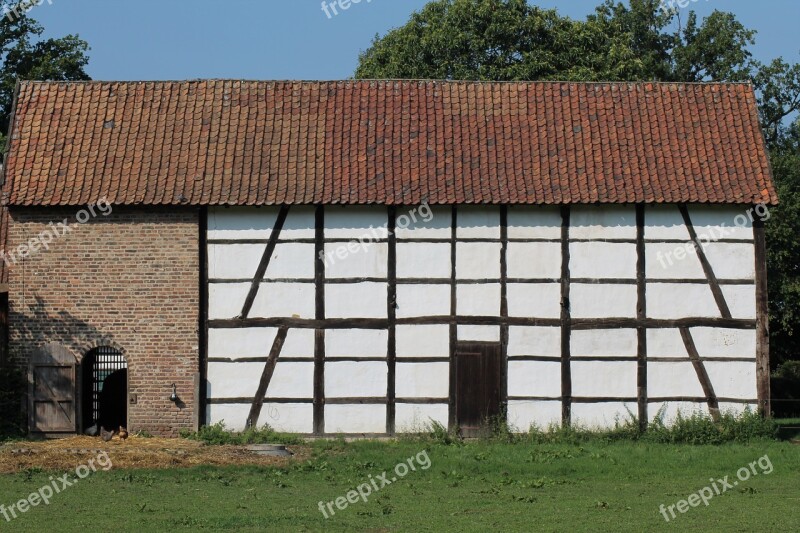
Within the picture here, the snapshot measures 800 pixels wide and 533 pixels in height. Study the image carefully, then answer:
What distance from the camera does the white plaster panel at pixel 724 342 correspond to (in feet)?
73.8

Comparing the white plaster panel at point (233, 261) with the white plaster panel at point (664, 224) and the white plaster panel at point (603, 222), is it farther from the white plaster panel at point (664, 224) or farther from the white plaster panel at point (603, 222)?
the white plaster panel at point (664, 224)

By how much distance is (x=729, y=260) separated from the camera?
22609 millimetres

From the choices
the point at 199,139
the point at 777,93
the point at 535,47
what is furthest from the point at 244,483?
the point at 777,93

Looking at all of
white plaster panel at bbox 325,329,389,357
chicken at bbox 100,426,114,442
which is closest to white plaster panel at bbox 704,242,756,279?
white plaster panel at bbox 325,329,389,357

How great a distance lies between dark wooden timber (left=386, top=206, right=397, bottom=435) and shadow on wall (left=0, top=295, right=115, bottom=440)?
504 cm

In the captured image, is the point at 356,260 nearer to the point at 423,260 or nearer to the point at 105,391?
the point at 423,260

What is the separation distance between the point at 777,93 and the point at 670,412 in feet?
66.8

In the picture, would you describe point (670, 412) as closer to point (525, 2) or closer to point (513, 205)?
point (513, 205)

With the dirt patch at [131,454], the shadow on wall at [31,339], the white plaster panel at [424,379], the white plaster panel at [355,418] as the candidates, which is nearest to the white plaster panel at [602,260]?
the white plaster panel at [424,379]

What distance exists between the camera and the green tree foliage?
125ft

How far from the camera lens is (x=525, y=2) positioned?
39938mm

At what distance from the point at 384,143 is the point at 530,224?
3.28 meters

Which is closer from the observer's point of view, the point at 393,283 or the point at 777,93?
the point at 393,283

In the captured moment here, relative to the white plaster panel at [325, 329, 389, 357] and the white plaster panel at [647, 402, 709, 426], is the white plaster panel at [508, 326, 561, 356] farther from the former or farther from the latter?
the white plaster panel at [325, 329, 389, 357]
